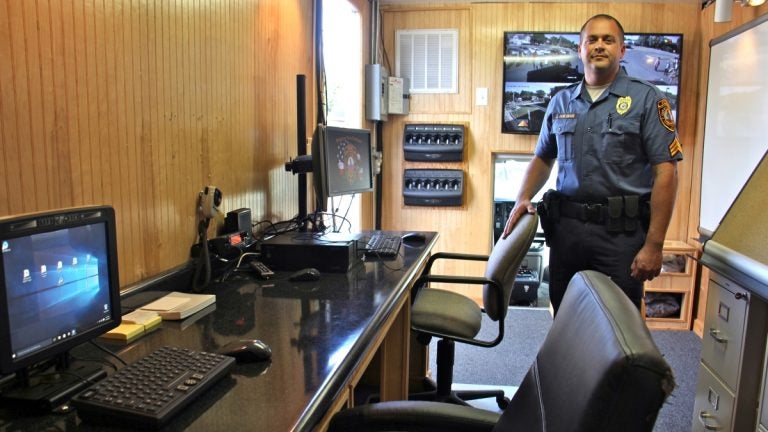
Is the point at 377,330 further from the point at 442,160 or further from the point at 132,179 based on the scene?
the point at 442,160

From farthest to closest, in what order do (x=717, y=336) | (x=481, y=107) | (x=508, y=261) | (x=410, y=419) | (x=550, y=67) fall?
(x=481, y=107) < (x=550, y=67) < (x=508, y=261) < (x=717, y=336) < (x=410, y=419)

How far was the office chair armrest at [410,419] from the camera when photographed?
1050 millimetres

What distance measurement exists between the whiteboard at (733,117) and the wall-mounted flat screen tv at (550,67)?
0.89ft

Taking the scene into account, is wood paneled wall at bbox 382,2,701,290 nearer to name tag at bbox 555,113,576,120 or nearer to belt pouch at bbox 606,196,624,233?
name tag at bbox 555,113,576,120

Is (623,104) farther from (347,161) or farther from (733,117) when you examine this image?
(733,117)

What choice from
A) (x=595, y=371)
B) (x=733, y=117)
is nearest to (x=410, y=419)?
(x=595, y=371)

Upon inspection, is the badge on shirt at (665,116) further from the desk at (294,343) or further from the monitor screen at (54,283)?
the monitor screen at (54,283)

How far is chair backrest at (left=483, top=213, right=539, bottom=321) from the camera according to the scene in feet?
6.88

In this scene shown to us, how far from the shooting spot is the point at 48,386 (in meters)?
0.91

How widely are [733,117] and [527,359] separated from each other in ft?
6.13

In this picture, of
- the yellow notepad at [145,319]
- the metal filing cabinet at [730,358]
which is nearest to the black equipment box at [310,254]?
the yellow notepad at [145,319]

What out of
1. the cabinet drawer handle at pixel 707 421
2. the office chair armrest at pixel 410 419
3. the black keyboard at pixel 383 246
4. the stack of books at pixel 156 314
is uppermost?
the stack of books at pixel 156 314

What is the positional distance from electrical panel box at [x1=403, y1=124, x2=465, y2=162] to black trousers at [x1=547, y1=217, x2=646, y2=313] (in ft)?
5.56

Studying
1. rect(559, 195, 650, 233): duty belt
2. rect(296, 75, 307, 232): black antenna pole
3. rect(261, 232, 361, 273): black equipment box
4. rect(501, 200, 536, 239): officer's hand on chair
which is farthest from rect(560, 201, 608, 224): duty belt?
rect(296, 75, 307, 232): black antenna pole
